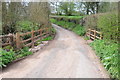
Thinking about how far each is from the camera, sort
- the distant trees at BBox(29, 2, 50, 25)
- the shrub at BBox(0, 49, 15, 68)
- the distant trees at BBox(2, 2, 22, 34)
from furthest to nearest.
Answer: the distant trees at BBox(29, 2, 50, 25), the distant trees at BBox(2, 2, 22, 34), the shrub at BBox(0, 49, 15, 68)

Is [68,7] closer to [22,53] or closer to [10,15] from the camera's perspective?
[10,15]

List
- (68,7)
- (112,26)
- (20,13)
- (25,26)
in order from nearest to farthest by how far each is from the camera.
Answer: (112,26), (20,13), (25,26), (68,7)

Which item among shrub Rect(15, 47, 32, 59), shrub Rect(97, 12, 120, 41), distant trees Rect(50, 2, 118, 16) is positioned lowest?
shrub Rect(15, 47, 32, 59)

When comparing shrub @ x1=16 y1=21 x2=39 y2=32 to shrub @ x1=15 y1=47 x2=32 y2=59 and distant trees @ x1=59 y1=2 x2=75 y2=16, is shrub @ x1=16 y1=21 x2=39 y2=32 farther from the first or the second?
distant trees @ x1=59 y1=2 x2=75 y2=16

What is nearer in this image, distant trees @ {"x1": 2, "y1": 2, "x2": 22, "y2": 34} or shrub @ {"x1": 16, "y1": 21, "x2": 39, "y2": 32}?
distant trees @ {"x1": 2, "y1": 2, "x2": 22, "y2": 34}

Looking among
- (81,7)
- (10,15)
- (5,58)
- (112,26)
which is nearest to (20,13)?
(10,15)

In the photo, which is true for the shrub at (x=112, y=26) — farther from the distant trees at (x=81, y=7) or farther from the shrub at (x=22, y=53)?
the distant trees at (x=81, y=7)

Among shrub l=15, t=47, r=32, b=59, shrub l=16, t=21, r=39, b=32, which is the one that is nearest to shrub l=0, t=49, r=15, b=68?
shrub l=15, t=47, r=32, b=59

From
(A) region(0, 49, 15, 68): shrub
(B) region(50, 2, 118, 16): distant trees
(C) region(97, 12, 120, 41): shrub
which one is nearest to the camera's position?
(A) region(0, 49, 15, 68): shrub

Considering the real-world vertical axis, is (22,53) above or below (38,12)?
below

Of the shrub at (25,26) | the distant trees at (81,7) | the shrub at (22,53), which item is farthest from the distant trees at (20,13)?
the distant trees at (81,7)

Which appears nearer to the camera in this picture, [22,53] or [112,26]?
[112,26]

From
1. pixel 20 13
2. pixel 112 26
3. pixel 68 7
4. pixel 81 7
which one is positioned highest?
pixel 68 7

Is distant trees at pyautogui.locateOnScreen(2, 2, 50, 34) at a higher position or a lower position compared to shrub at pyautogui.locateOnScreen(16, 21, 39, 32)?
higher
